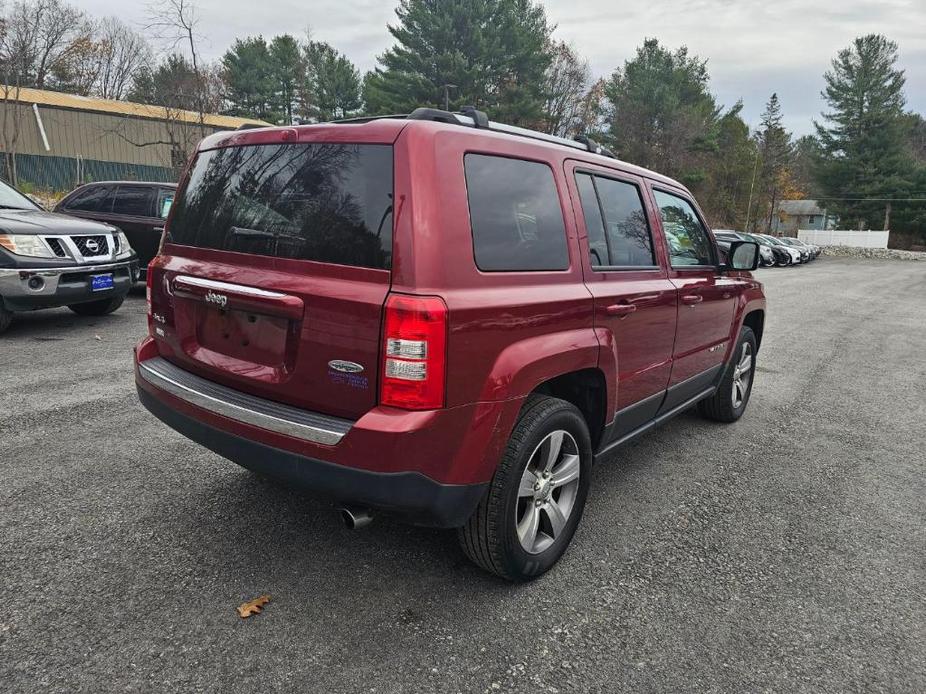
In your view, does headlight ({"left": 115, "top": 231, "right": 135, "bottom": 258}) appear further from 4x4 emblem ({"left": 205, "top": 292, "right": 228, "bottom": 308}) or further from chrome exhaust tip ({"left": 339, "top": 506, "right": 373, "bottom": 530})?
chrome exhaust tip ({"left": 339, "top": 506, "right": 373, "bottom": 530})

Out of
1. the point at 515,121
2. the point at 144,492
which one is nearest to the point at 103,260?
the point at 144,492

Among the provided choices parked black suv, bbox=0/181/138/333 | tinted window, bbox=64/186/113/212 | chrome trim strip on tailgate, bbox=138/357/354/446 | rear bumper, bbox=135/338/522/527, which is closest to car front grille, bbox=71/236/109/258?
parked black suv, bbox=0/181/138/333

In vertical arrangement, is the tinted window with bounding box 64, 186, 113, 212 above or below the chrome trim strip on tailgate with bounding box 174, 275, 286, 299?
above

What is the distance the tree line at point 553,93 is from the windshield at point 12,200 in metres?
19.5

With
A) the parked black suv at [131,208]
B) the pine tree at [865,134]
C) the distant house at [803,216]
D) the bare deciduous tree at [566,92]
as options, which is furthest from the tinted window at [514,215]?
the distant house at [803,216]

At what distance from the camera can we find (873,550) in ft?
10.3

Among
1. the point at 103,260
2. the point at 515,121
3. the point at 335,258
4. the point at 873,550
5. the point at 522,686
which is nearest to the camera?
the point at 522,686

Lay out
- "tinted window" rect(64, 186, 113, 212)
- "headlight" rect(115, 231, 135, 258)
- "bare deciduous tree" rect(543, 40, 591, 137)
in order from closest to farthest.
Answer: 1. "headlight" rect(115, 231, 135, 258)
2. "tinted window" rect(64, 186, 113, 212)
3. "bare deciduous tree" rect(543, 40, 591, 137)

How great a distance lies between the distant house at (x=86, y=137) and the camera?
31.1 metres

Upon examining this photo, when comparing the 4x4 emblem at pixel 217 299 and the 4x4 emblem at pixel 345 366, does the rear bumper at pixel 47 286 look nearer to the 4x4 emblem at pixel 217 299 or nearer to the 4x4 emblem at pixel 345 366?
the 4x4 emblem at pixel 217 299

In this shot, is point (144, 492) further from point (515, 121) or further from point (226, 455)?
point (515, 121)

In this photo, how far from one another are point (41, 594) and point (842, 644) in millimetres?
3098

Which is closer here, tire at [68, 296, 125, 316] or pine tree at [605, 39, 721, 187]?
tire at [68, 296, 125, 316]

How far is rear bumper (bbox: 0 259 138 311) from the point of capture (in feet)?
21.0
